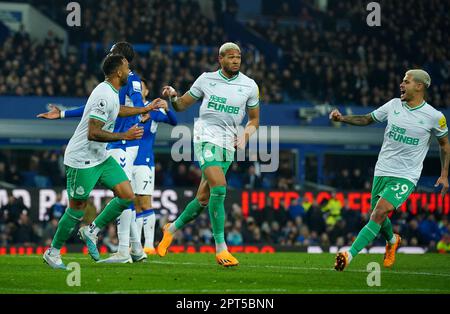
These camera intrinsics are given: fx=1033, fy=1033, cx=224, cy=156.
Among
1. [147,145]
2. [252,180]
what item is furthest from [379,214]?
[252,180]

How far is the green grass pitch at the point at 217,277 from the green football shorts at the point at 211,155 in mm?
1427

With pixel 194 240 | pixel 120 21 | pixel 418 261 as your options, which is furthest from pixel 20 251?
pixel 120 21

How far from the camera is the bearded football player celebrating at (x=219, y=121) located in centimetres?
1407

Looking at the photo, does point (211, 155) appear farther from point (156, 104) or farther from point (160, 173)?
point (160, 173)

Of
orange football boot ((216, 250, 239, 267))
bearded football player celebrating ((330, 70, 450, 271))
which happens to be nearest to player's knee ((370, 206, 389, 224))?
bearded football player celebrating ((330, 70, 450, 271))

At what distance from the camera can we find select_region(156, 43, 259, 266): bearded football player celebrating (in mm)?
14071

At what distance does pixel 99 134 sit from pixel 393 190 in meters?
4.10

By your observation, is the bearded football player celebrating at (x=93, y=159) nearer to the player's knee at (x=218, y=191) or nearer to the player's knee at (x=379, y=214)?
the player's knee at (x=218, y=191)

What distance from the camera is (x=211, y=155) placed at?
1412 centimetres

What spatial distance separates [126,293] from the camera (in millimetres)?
10641

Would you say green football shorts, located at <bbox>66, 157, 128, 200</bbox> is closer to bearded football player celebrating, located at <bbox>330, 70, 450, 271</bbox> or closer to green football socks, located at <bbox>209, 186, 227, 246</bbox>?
green football socks, located at <bbox>209, 186, 227, 246</bbox>

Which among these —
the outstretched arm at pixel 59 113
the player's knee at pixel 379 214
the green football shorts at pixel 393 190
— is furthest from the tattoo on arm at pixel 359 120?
the outstretched arm at pixel 59 113

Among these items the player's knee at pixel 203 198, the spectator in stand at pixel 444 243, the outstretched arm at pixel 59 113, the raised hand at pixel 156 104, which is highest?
the raised hand at pixel 156 104

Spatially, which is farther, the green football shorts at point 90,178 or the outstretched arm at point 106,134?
the green football shorts at point 90,178
